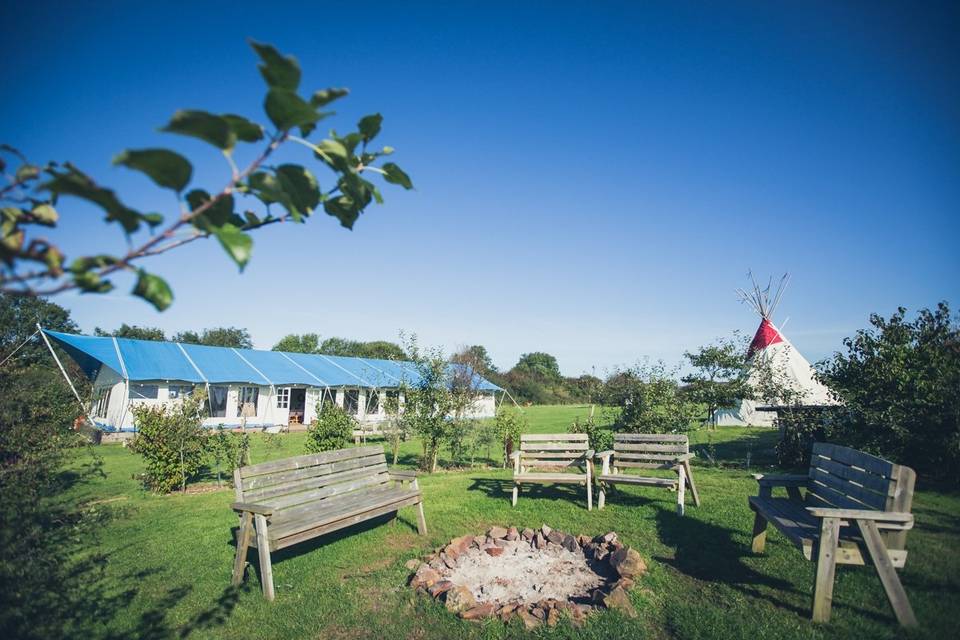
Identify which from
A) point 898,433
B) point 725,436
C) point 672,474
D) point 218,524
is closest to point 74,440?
point 218,524

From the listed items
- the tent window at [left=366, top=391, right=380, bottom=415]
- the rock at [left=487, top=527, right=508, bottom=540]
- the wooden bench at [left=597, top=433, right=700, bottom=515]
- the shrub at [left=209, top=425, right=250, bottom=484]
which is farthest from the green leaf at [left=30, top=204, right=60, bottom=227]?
the tent window at [left=366, top=391, right=380, bottom=415]

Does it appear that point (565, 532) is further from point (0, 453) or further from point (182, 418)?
point (182, 418)

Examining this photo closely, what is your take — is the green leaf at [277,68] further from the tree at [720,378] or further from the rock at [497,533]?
the tree at [720,378]

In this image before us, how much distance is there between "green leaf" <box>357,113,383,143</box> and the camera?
109 cm

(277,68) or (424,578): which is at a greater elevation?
(277,68)

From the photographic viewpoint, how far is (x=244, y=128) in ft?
2.92

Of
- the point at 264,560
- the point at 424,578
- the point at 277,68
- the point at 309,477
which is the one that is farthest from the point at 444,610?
the point at 277,68

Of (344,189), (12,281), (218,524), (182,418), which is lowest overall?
(218,524)

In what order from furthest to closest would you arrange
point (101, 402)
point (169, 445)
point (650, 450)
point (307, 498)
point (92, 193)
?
point (101, 402)
point (169, 445)
point (650, 450)
point (307, 498)
point (92, 193)

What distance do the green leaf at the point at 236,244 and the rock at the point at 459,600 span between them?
12.8 feet

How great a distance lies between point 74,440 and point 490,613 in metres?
4.82

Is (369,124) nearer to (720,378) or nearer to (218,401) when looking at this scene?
(720,378)

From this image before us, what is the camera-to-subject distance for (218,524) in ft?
20.4

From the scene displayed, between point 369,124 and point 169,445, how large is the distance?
9617 millimetres
